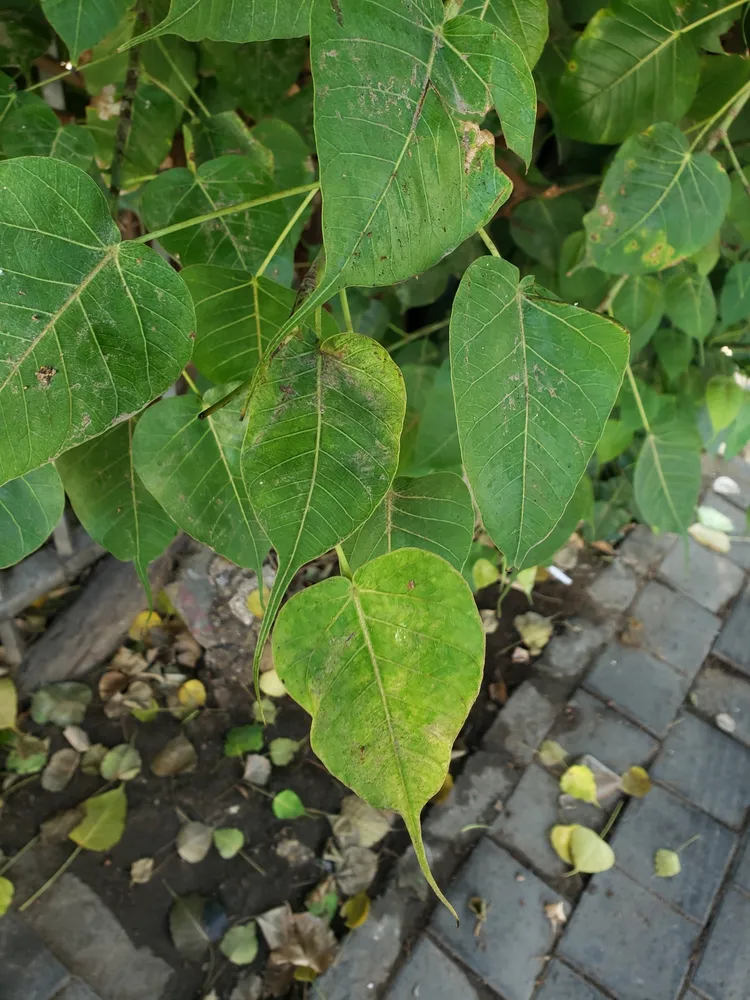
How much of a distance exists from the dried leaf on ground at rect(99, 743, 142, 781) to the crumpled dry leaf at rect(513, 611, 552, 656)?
0.89 metres

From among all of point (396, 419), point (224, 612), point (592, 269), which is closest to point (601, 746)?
point (224, 612)

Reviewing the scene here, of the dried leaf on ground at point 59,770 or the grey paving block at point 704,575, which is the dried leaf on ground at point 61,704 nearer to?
the dried leaf on ground at point 59,770

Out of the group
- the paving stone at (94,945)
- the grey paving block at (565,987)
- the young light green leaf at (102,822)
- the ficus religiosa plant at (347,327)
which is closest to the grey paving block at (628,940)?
the grey paving block at (565,987)

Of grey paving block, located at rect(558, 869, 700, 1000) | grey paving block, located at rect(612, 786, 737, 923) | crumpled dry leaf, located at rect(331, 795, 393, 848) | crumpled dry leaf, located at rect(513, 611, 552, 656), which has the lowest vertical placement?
grey paving block, located at rect(558, 869, 700, 1000)

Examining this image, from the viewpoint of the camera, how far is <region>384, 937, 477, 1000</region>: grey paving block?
1.15m

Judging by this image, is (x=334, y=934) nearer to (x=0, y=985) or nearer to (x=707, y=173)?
(x=0, y=985)

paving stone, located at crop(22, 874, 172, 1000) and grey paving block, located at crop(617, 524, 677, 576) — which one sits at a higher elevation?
grey paving block, located at crop(617, 524, 677, 576)

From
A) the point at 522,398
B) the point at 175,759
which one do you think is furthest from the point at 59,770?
the point at 522,398

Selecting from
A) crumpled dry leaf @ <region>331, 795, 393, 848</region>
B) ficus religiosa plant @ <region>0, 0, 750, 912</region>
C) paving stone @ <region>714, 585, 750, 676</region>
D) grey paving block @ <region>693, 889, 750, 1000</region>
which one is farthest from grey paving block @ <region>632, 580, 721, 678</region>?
ficus religiosa plant @ <region>0, 0, 750, 912</region>

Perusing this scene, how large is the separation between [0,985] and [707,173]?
4.83 feet

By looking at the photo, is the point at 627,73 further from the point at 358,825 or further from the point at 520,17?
the point at 358,825

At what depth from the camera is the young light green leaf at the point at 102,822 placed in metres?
1.23

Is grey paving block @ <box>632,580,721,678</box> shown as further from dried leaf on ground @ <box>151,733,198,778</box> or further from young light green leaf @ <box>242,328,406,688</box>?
young light green leaf @ <box>242,328,406,688</box>

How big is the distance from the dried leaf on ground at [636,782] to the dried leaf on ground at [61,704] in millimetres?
1113
